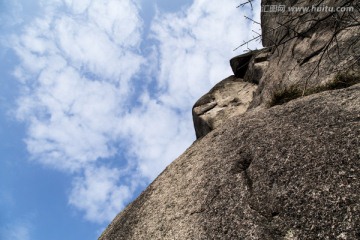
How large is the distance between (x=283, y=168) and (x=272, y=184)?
323 millimetres

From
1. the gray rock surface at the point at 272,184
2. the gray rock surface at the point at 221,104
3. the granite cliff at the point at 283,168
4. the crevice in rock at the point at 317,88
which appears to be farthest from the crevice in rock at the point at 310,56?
the gray rock surface at the point at 221,104

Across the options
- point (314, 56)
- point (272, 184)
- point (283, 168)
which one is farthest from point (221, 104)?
point (272, 184)

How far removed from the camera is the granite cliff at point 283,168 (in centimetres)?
471

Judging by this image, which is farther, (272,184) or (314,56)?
(314,56)

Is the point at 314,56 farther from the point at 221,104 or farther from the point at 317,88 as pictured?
the point at 221,104

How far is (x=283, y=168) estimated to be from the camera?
553cm

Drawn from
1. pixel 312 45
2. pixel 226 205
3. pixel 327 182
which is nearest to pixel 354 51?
pixel 312 45

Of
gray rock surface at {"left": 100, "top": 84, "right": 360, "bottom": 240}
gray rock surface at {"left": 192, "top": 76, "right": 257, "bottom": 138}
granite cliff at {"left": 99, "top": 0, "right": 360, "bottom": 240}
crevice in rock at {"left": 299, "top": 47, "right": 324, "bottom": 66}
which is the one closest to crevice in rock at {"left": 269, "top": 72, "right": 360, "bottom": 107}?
granite cliff at {"left": 99, "top": 0, "right": 360, "bottom": 240}

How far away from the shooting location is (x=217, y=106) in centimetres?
1275

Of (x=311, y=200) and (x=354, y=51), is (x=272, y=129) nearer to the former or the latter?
(x=311, y=200)

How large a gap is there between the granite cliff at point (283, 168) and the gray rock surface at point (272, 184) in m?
0.02

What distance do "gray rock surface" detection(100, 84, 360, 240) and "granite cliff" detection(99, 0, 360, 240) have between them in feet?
0.05

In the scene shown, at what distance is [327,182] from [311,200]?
35 cm

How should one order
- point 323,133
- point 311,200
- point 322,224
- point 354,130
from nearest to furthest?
point 322,224
point 311,200
point 354,130
point 323,133
